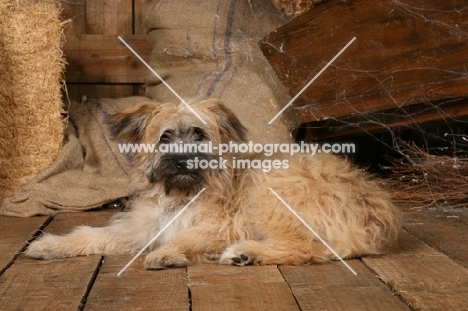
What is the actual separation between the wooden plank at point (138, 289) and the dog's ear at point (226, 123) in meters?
0.71

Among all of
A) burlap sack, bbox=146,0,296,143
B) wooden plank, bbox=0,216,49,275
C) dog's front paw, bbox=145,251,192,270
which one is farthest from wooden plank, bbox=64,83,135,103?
dog's front paw, bbox=145,251,192,270

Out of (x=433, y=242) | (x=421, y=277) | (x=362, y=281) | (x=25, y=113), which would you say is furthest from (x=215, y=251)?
(x=25, y=113)

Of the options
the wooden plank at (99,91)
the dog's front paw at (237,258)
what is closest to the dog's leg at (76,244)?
the dog's front paw at (237,258)

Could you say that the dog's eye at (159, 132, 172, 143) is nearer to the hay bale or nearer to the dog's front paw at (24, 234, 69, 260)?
the dog's front paw at (24, 234, 69, 260)

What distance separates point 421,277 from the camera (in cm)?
283

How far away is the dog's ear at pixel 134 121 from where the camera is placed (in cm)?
337

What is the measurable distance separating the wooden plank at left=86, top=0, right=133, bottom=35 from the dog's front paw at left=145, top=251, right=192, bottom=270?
3.06 meters

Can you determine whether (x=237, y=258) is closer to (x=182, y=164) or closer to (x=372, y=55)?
(x=182, y=164)

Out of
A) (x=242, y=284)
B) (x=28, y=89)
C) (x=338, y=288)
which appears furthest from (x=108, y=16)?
(x=338, y=288)

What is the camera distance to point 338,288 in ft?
8.74

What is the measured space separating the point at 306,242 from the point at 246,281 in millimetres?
462

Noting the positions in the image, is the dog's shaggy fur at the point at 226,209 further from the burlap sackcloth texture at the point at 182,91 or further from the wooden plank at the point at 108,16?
the wooden plank at the point at 108,16

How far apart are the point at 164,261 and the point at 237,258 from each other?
11.9 inches

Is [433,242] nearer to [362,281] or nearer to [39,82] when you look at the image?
[362,281]
